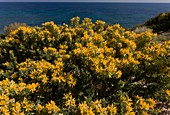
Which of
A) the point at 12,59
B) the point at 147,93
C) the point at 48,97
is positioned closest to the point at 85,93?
the point at 48,97

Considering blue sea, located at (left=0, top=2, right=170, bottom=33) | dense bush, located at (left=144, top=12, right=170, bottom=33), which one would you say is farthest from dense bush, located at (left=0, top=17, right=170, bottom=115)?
blue sea, located at (left=0, top=2, right=170, bottom=33)

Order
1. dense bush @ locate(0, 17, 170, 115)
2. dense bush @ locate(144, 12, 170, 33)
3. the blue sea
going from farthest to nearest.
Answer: the blue sea < dense bush @ locate(144, 12, 170, 33) < dense bush @ locate(0, 17, 170, 115)

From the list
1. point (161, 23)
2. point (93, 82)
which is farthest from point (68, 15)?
point (93, 82)

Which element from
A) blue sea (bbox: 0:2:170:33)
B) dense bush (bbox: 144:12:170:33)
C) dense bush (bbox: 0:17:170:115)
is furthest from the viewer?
blue sea (bbox: 0:2:170:33)

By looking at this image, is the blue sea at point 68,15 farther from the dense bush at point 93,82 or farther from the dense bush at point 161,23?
the dense bush at point 93,82

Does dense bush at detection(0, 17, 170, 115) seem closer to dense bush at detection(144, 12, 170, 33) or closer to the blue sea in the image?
dense bush at detection(144, 12, 170, 33)

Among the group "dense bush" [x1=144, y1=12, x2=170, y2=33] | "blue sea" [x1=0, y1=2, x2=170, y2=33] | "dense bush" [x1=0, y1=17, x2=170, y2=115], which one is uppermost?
"dense bush" [x1=0, y1=17, x2=170, y2=115]

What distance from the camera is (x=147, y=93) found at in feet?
16.2

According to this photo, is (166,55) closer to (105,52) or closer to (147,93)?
(147,93)

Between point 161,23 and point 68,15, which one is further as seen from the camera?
point 68,15

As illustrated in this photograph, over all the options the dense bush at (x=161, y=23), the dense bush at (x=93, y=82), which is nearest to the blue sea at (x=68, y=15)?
the dense bush at (x=161, y=23)

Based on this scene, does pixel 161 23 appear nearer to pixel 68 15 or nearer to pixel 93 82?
pixel 93 82

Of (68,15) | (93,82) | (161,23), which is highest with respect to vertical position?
(93,82)

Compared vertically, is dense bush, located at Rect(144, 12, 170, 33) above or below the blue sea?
above
